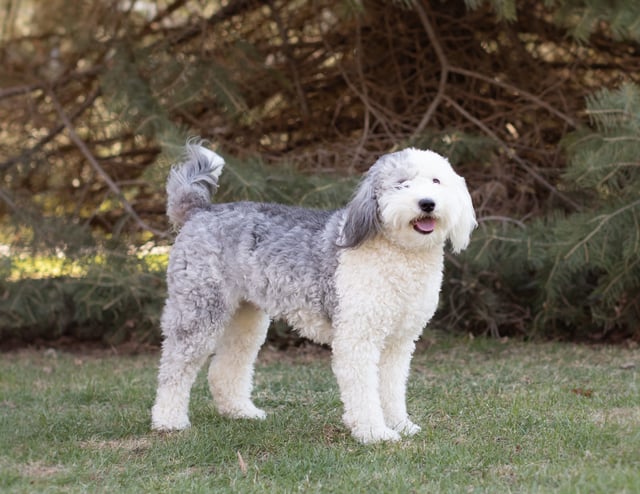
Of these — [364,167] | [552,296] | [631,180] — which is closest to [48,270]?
[364,167]

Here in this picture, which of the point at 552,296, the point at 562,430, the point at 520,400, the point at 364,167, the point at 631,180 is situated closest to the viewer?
the point at 562,430

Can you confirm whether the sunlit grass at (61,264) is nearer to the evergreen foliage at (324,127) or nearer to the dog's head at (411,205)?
the evergreen foliage at (324,127)

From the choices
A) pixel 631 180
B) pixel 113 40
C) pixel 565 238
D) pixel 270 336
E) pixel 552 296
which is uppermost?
pixel 113 40

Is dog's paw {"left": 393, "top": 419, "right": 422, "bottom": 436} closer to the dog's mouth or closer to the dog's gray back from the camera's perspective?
the dog's gray back

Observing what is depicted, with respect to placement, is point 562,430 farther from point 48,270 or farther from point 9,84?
point 9,84

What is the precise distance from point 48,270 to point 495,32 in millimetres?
4803

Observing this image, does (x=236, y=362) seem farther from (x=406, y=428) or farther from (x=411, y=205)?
(x=411, y=205)

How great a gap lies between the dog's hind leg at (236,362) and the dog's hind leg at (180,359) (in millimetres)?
319

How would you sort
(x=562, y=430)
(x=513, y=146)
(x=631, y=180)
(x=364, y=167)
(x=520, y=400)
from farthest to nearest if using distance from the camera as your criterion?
(x=513, y=146), (x=364, y=167), (x=631, y=180), (x=520, y=400), (x=562, y=430)

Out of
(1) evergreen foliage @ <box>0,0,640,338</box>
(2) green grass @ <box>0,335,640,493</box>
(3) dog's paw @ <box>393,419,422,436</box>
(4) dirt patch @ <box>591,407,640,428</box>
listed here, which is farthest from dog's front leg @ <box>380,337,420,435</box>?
(1) evergreen foliage @ <box>0,0,640,338</box>

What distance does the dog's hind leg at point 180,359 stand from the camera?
4859 millimetres

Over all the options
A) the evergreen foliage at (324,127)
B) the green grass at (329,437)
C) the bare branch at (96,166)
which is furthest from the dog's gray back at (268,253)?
the bare branch at (96,166)

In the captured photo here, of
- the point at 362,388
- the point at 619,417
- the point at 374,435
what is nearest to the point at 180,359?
the point at 362,388

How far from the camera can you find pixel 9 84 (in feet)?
28.4
